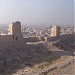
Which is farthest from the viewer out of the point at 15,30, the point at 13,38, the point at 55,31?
the point at 55,31

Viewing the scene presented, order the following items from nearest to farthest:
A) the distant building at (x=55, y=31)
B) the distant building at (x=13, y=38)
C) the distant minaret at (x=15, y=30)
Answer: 1. the distant building at (x=13, y=38)
2. the distant minaret at (x=15, y=30)
3. the distant building at (x=55, y=31)

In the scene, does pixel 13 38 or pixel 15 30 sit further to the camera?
pixel 15 30

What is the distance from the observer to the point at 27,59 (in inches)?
925

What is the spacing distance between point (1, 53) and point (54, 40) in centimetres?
853

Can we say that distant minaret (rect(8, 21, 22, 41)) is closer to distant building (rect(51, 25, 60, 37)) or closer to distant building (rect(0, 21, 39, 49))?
distant building (rect(0, 21, 39, 49))

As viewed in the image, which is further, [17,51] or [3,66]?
[17,51]

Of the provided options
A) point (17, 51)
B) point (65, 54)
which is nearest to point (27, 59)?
point (17, 51)

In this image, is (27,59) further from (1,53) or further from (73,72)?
(73,72)

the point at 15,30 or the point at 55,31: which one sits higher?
the point at 15,30

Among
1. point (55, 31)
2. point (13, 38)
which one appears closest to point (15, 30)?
point (13, 38)

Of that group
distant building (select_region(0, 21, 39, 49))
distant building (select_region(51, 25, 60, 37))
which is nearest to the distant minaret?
distant building (select_region(0, 21, 39, 49))

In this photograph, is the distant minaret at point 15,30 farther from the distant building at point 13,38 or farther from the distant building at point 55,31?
the distant building at point 55,31

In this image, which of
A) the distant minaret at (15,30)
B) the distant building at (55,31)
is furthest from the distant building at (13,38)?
the distant building at (55,31)

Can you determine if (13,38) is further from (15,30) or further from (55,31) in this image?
(55,31)
